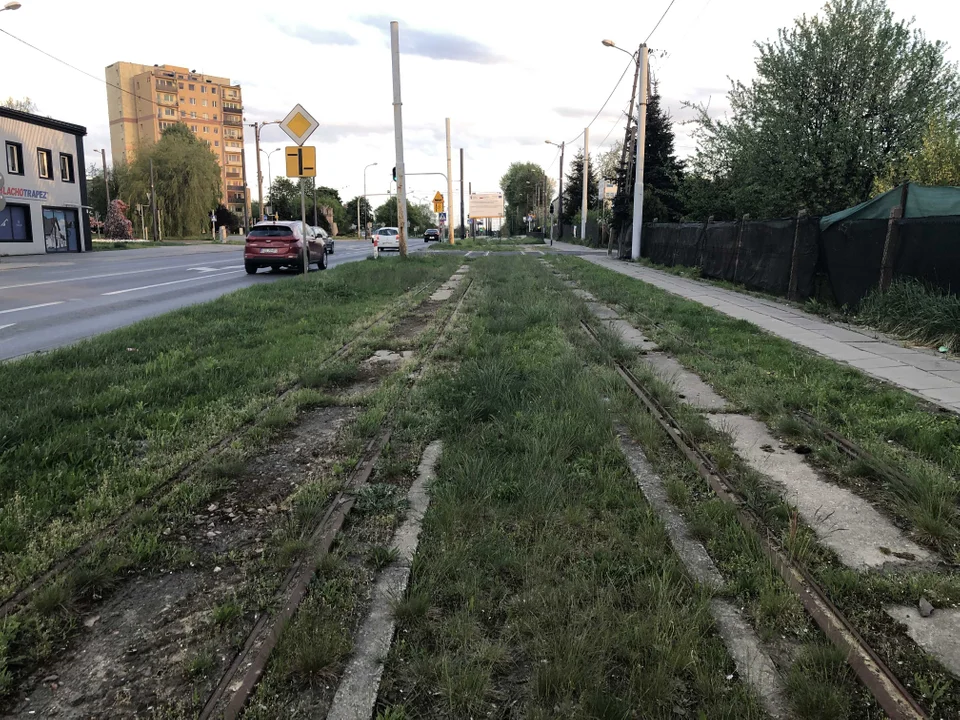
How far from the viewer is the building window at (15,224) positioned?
35.6 metres

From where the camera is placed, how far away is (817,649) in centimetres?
243

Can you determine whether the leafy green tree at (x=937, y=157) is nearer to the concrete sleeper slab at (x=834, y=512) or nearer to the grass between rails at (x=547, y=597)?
the concrete sleeper slab at (x=834, y=512)

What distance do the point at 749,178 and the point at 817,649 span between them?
65.5ft

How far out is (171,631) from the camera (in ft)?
8.59

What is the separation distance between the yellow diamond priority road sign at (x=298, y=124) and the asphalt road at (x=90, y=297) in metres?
3.67

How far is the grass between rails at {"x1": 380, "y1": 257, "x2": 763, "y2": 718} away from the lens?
7.34 feet

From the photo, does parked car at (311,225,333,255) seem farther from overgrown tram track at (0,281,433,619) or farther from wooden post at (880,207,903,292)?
overgrown tram track at (0,281,433,619)

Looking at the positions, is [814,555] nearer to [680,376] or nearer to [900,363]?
[680,376]

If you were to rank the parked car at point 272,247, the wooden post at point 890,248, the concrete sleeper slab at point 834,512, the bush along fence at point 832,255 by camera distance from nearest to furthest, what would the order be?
the concrete sleeper slab at point 834,512 < the bush along fence at point 832,255 < the wooden post at point 890,248 < the parked car at point 272,247

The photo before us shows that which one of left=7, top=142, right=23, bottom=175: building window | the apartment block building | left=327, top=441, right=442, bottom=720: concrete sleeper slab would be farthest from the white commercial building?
the apartment block building

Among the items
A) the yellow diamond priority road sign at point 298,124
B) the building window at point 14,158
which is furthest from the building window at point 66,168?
the yellow diamond priority road sign at point 298,124

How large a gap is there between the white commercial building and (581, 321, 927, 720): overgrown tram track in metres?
40.0

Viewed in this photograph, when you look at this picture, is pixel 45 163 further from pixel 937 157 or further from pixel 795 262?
pixel 937 157

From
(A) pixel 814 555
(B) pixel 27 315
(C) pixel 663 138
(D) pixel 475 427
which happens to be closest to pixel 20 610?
(D) pixel 475 427
